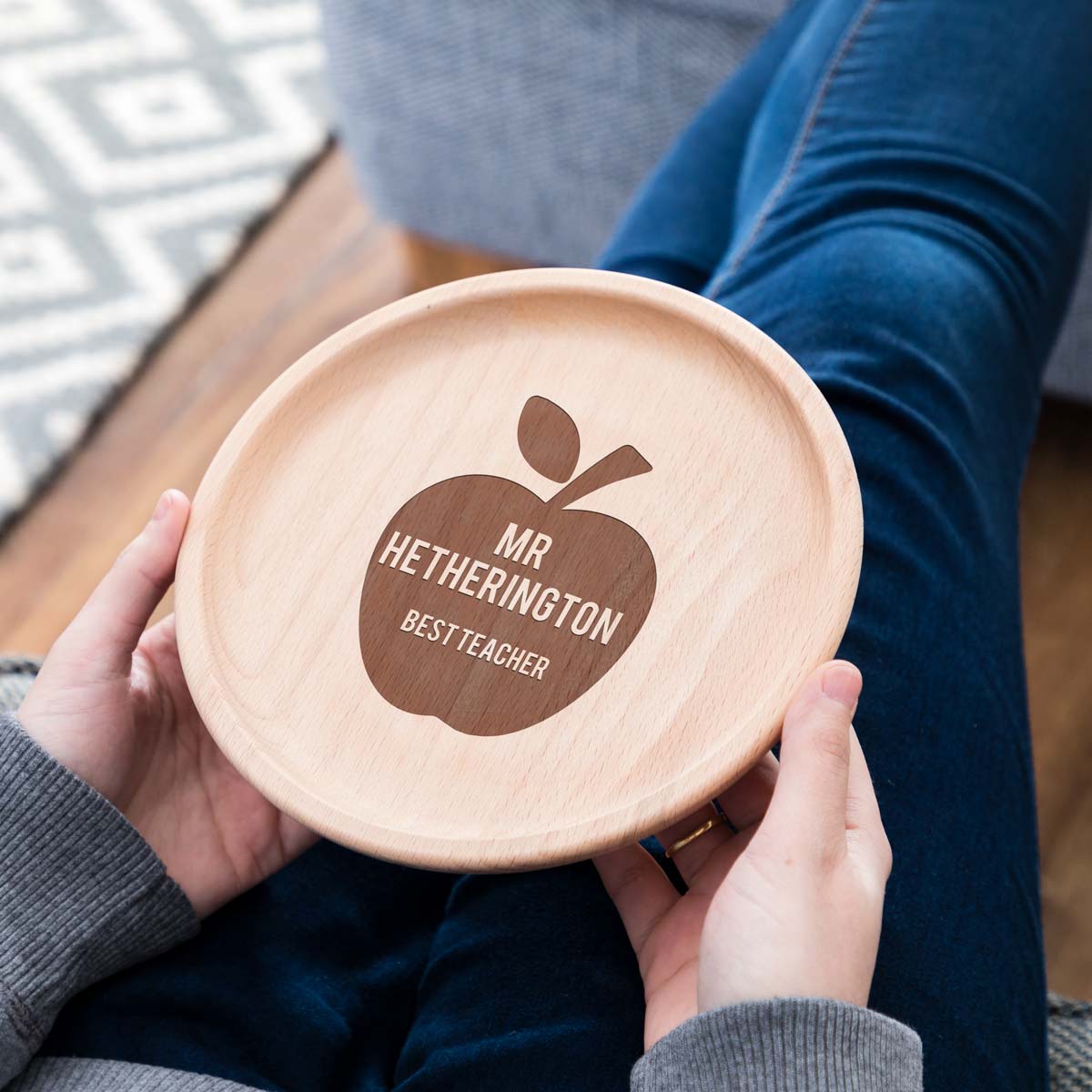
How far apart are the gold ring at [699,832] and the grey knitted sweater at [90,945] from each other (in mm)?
127

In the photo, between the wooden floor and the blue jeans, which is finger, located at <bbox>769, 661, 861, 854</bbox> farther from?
the wooden floor

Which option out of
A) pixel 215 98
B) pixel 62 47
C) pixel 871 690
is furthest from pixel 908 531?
pixel 62 47

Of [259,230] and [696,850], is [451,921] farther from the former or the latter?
[259,230]

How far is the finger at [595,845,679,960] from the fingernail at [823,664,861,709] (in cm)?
16

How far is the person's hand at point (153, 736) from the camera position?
62cm

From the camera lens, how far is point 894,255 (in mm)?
780

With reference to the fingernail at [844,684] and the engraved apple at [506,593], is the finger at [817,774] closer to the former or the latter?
the fingernail at [844,684]

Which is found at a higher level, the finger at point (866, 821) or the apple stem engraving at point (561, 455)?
the apple stem engraving at point (561, 455)

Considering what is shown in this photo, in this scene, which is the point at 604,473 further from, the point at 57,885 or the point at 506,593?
the point at 57,885

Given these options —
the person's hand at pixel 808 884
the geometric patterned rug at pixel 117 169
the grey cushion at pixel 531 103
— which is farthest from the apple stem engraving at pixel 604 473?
the geometric patterned rug at pixel 117 169

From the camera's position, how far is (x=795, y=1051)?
1.59 ft

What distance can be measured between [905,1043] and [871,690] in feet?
0.72

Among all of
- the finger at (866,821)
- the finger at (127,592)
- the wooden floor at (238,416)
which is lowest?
the wooden floor at (238,416)

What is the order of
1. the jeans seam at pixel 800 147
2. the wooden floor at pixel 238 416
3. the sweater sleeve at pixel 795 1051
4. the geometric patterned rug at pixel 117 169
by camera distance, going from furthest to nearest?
1. the geometric patterned rug at pixel 117 169
2. the wooden floor at pixel 238 416
3. the jeans seam at pixel 800 147
4. the sweater sleeve at pixel 795 1051
